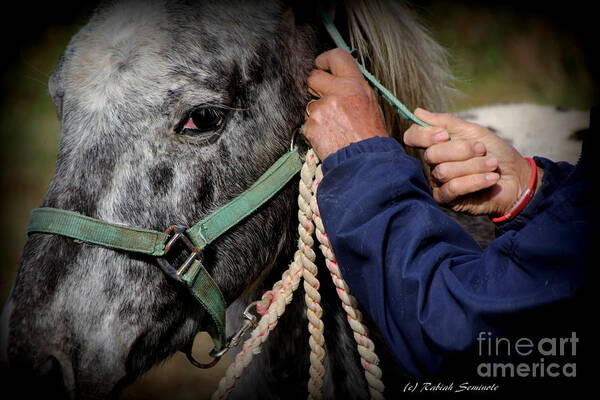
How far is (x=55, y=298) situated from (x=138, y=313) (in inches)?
8.5

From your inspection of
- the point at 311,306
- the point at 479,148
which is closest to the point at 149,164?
the point at 311,306

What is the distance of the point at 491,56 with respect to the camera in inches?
276

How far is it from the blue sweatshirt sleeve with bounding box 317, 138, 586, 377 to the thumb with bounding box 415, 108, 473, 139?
18 cm

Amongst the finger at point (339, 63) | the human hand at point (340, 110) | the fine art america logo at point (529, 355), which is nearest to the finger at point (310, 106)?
the human hand at point (340, 110)

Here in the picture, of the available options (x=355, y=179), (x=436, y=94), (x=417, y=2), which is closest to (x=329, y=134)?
(x=355, y=179)

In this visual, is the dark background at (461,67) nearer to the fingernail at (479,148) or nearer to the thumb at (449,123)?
the thumb at (449,123)

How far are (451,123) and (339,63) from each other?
405mm

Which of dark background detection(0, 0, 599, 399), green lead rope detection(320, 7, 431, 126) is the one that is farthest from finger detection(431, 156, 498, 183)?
dark background detection(0, 0, 599, 399)

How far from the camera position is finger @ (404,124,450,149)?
4.35ft

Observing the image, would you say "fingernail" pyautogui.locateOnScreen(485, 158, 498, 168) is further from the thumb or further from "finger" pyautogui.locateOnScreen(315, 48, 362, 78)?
"finger" pyautogui.locateOnScreen(315, 48, 362, 78)

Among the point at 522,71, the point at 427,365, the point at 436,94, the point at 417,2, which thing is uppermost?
the point at 417,2

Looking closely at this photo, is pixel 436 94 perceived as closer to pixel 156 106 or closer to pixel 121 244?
pixel 156 106

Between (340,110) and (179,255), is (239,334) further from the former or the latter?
(340,110)

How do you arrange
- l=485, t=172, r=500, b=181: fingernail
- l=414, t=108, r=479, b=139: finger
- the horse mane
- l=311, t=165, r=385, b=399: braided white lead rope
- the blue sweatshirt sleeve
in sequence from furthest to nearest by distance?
the horse mane, l=311, t=165, r=385, b=399: braided white lead rope, l=414, t=108, r=479, b=139: finger, l=485, t=172, r=500, b=181: fingernail, the blue sweatshirt sleeve
